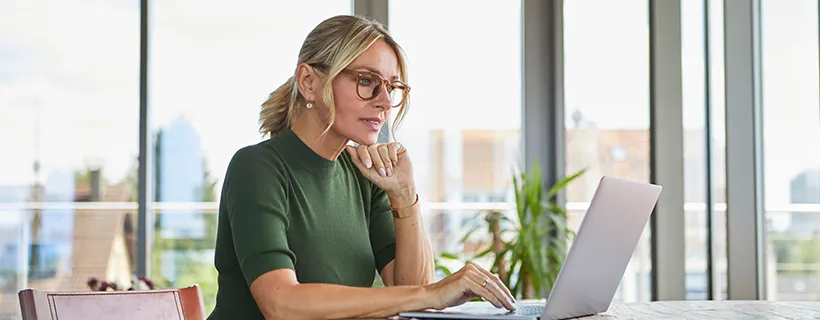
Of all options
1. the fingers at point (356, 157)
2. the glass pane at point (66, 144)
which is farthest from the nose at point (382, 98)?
the glass pane at point (66, 144)

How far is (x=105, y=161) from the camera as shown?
4.27 metres

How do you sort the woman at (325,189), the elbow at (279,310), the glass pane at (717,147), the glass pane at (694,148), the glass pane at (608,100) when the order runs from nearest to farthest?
the elbow at (279,310)
the woman at (325,189)
the glass pane at (717,147)
the glass pane at (694,148)
the glass pane at (608,100)

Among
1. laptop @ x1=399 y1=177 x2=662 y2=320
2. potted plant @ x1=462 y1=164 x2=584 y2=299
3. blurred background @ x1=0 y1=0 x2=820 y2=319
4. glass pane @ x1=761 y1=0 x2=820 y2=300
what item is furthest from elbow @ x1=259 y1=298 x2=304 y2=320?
blurred background @ x1=0 y1=0 x2=820 y2=319

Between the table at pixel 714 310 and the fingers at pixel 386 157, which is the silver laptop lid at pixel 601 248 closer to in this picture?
the table at pixel 714 310

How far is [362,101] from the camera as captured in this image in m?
1.87

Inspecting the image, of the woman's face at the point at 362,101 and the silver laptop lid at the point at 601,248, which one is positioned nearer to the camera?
the silver laptop lid at the point at 601,248

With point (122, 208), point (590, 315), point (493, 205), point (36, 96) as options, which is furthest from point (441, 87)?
point (590, 315)

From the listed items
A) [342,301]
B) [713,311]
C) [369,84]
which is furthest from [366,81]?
[713,311]

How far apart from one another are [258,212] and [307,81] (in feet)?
1.22

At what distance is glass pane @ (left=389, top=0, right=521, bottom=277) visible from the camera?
412 cm

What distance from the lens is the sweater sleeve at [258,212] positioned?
63.2 inches

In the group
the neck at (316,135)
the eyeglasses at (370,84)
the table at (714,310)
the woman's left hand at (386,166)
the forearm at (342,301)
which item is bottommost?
the table at (714,310)

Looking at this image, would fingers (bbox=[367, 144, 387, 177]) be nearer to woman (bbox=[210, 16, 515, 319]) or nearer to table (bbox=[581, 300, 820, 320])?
woman (bbox=[210, 16, 515, 319])

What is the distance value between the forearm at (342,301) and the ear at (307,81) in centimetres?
49
